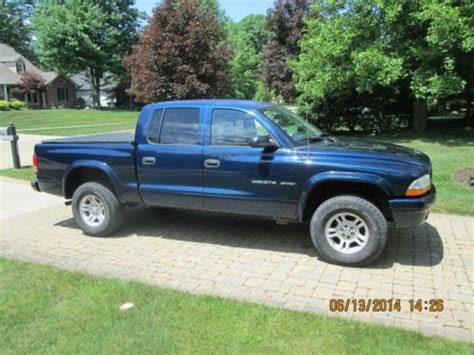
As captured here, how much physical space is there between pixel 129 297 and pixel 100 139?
2850 mm

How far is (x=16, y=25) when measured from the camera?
227 feet

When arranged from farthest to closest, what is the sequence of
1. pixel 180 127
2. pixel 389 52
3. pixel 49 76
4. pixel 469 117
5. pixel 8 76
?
1. pixel 49 76
2. pixel 8 76
3. pixel 469 117
4. pixel 389 52
5. pixel 180 127

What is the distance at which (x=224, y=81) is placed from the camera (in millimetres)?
20766

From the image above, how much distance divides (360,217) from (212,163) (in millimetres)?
1805

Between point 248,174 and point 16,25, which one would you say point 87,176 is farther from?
point 16,25

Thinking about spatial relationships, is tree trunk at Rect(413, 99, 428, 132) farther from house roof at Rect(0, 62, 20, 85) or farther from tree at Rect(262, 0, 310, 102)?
house roof at Rect(0, 62, 20, 85)

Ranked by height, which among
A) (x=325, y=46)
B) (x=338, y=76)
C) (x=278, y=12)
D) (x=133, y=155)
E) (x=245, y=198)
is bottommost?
(x=245, y=198)

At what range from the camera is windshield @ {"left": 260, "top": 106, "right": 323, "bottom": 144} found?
5094mm

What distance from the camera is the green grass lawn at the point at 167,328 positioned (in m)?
3.24

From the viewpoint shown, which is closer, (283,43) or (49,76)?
(283,43)

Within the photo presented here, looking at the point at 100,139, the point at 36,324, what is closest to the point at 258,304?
the point at 36,324

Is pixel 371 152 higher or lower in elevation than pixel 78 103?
lower

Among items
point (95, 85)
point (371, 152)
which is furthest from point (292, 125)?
point (95, 85)

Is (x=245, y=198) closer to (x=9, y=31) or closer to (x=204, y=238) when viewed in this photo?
(x=204, y=238)
